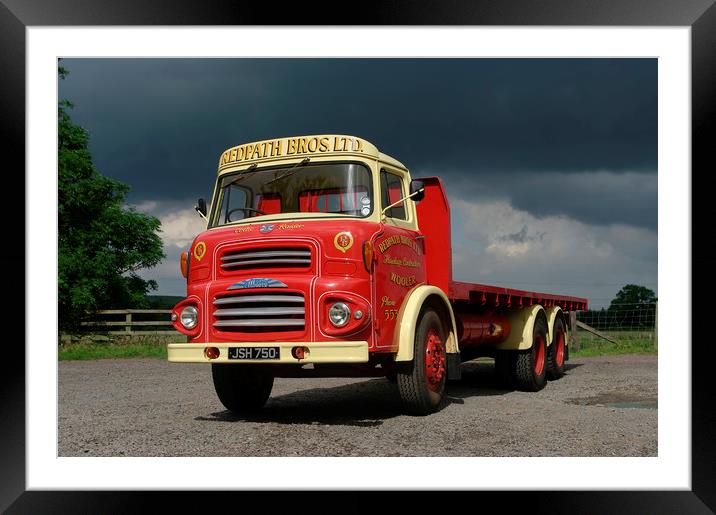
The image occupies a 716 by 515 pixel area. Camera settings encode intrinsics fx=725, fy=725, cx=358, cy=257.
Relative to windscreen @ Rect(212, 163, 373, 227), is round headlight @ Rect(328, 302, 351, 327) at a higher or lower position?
lower

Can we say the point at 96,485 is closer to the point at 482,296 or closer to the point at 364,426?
the point at 364,426

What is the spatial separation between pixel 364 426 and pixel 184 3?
14.3ft

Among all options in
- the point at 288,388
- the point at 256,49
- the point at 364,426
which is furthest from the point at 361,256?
the point at 288,388

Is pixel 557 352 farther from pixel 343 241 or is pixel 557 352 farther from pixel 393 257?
pixel 343 241

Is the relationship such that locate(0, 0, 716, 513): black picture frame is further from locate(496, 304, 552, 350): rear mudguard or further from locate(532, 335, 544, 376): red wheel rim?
locate(532, 335, 544, 376): red wheel rim

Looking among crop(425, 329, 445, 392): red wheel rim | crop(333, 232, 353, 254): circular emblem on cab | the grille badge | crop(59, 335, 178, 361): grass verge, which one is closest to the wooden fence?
crop(59, 335, 178, 361): grass verge

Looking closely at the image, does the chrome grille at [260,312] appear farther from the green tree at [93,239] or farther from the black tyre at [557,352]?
the green tree at [93,239]

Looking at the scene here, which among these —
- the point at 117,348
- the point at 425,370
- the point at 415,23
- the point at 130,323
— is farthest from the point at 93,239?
the point at 415,23

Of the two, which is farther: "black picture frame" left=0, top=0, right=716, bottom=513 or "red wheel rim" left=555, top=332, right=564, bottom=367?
"red wheel rim" left=555, top=332, right=564, bottom=367

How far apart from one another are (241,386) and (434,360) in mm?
2251

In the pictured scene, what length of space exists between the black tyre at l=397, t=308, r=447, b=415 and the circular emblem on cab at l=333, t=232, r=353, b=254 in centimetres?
127

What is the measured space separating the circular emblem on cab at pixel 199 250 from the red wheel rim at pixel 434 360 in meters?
2.51

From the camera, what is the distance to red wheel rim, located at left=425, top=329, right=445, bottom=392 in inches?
304

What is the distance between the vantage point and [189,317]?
7.27 m
